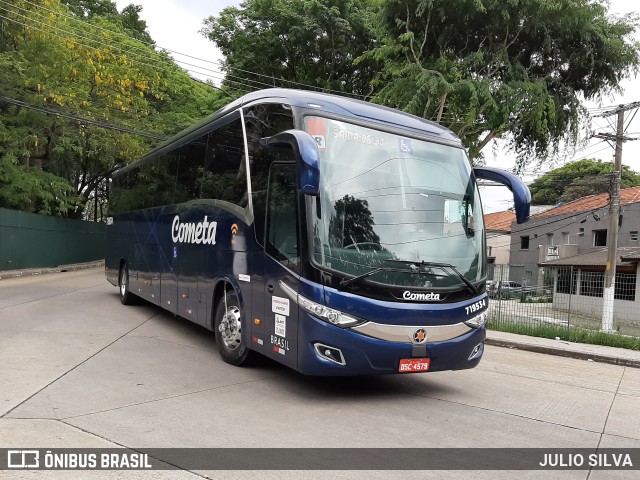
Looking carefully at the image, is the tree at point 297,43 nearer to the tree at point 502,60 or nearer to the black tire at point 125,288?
the tree at point 502,60

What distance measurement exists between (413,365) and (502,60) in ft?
46.1

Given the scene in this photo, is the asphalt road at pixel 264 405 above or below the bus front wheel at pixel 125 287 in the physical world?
below

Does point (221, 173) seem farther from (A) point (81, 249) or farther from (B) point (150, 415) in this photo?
(A) point (81, 249)

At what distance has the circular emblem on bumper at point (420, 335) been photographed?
232 inches

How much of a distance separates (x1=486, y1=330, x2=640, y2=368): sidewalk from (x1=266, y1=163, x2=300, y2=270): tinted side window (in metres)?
8.08

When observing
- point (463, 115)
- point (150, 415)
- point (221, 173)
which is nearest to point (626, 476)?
point (150, 415)

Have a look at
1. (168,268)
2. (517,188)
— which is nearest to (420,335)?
(517,188)

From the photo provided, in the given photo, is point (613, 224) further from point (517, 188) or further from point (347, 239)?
point (347, 239)

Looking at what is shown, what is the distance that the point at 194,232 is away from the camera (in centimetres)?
907

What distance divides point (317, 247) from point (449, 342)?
1.82m

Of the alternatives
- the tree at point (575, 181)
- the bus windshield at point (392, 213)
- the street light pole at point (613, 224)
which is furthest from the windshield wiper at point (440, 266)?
the tree at point (575, 181)

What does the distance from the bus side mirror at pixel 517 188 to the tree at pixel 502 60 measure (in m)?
9.36

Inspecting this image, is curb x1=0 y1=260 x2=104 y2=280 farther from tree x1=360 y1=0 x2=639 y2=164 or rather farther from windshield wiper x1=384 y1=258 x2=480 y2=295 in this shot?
windshield wiper x1=384 y1=258 x2=480 y2=295

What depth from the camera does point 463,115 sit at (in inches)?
684
